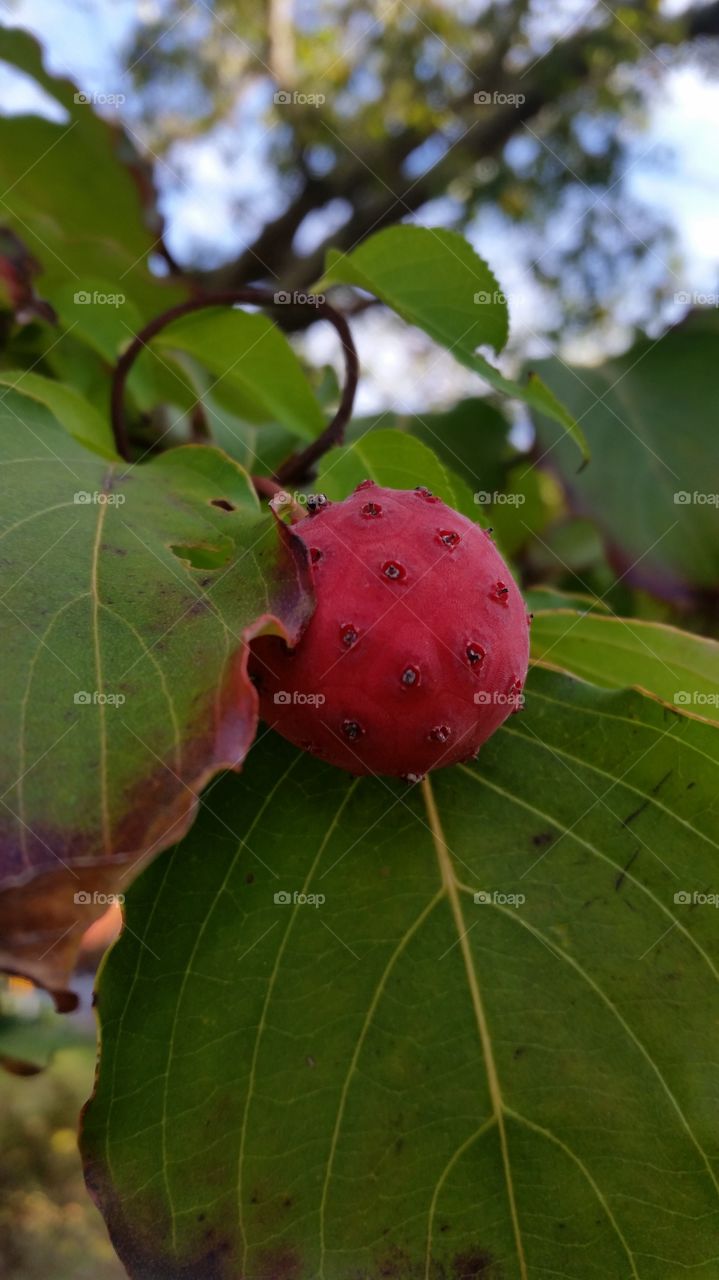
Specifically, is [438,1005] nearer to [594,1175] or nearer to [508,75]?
[594,1175]

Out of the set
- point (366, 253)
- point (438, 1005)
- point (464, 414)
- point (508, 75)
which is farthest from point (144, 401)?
point (508, 75)

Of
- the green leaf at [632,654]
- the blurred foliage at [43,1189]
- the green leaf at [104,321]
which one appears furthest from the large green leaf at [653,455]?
the blurred foliage at [43,1189]

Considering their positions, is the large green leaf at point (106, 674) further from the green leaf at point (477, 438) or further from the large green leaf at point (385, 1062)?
the green leaf at point (477, 438)

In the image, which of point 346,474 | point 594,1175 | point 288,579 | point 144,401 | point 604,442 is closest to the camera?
point 288,579

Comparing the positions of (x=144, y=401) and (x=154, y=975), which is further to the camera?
(x=144, y=401)

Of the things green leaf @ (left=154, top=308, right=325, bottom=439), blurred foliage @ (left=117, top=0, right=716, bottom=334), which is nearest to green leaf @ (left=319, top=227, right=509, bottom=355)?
green leaf @ (left=154, top=308, right=325, bottom=439)

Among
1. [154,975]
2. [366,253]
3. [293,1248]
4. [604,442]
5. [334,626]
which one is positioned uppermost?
[366,253]

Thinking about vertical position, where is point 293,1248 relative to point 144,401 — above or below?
below

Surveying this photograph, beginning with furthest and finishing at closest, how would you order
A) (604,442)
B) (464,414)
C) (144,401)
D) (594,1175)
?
(464,414) < (604,442) < (144,401) < (594,1175)
